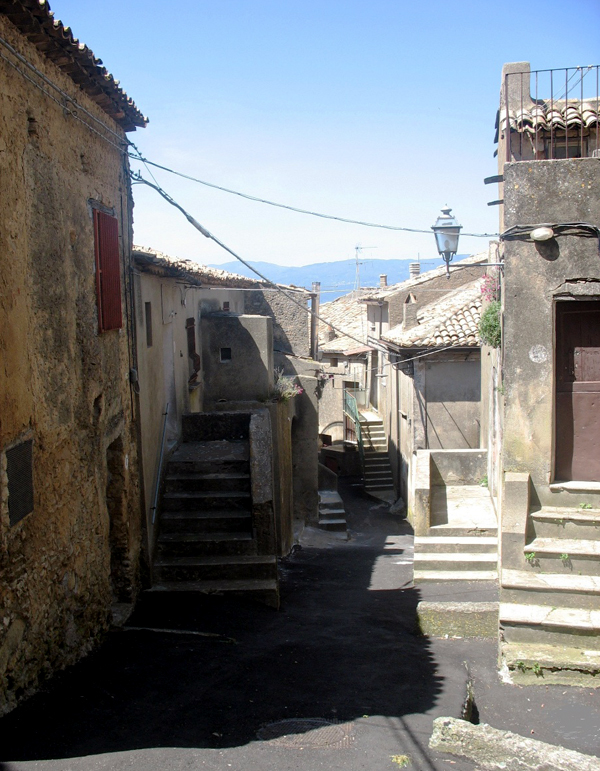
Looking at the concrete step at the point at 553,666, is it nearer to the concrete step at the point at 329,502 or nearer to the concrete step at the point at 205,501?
the concrete step at the point at 205,501

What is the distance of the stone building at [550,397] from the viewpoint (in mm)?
7895

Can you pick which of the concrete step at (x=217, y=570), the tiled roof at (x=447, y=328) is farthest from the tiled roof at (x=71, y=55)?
the tiled roof at (x=447, y=328)

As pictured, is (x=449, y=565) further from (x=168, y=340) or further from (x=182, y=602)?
(x=168, y=340)

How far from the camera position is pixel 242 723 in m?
6.37

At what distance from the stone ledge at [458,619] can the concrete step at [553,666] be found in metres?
1.29

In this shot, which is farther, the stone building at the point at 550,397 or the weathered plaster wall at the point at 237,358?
the weathered plaster wall at the point at 237,358

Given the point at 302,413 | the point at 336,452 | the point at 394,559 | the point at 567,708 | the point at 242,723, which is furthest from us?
the point at 336,452

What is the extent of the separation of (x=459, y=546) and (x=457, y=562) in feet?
1.02

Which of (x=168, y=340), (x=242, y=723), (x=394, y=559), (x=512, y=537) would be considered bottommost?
(x=394, y=559)

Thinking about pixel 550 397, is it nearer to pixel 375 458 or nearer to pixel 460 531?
pixel 460 531

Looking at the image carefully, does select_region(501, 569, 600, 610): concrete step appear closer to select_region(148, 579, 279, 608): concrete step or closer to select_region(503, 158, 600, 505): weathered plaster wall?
select_region(503, 158, 600, 505): weathered plaster wall

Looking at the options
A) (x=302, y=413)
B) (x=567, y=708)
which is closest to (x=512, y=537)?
(x=567, y=708)

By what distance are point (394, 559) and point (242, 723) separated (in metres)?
8.51

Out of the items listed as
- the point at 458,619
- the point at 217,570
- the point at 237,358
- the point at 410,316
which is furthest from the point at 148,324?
the point at 410,316
